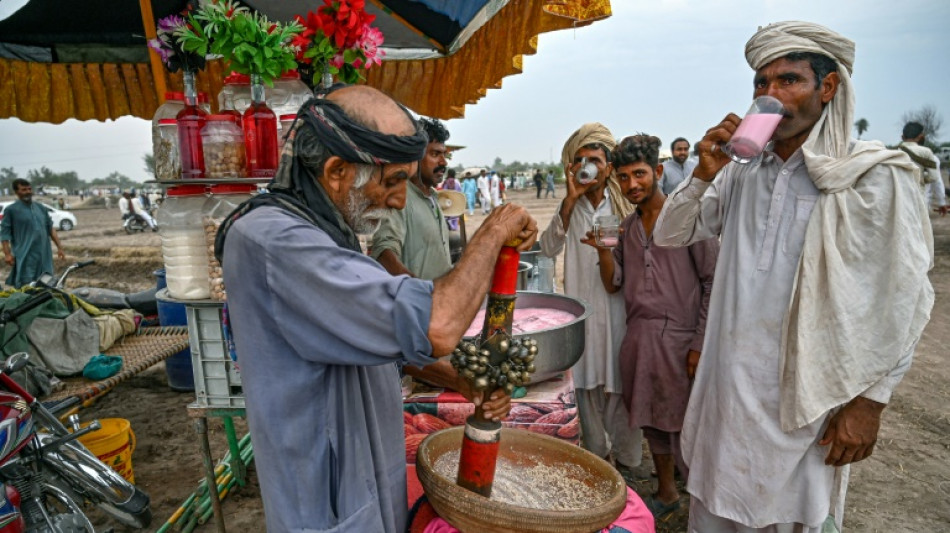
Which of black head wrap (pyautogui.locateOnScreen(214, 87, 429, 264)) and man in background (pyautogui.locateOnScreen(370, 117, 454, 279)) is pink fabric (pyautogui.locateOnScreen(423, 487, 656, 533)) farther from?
man in background (pyautogui.locateOnScreen(370, 117, 454, 279))

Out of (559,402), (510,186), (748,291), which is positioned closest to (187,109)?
(559,402)

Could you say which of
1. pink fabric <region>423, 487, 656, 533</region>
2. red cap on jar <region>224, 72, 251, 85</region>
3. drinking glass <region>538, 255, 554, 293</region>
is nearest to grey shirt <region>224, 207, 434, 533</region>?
pink fabric <region>423, 487, 656, 533</region>

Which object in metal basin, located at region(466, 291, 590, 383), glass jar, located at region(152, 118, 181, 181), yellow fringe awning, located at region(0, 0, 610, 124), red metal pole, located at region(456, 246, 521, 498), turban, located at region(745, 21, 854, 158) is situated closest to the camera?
red metal pole, located at region(456, 246, 521, 498)

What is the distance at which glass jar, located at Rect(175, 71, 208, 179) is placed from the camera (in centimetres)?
217

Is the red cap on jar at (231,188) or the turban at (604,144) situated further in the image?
the turban at (604,144)

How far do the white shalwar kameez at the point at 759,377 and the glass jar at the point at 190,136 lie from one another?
2.09m

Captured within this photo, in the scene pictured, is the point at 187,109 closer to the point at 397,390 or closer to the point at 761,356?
the point at 397,390

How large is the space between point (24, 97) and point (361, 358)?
17.2 ft

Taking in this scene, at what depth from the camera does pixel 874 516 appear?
3174 millimetres

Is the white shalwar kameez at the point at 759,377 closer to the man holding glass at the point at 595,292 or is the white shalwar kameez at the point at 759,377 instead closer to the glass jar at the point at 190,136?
the man holding glass at the point at 595,292

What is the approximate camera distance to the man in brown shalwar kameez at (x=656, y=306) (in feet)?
9.68

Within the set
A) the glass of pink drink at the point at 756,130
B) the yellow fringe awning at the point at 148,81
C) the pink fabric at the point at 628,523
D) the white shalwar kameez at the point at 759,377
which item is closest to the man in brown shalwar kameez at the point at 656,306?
the white shalwar kameez at the point at 759,377

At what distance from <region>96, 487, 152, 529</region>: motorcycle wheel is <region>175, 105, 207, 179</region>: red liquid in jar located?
1.85 meters

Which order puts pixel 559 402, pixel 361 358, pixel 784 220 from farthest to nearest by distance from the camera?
pixel 559 402, pixel 784 220, pixel 361 358
